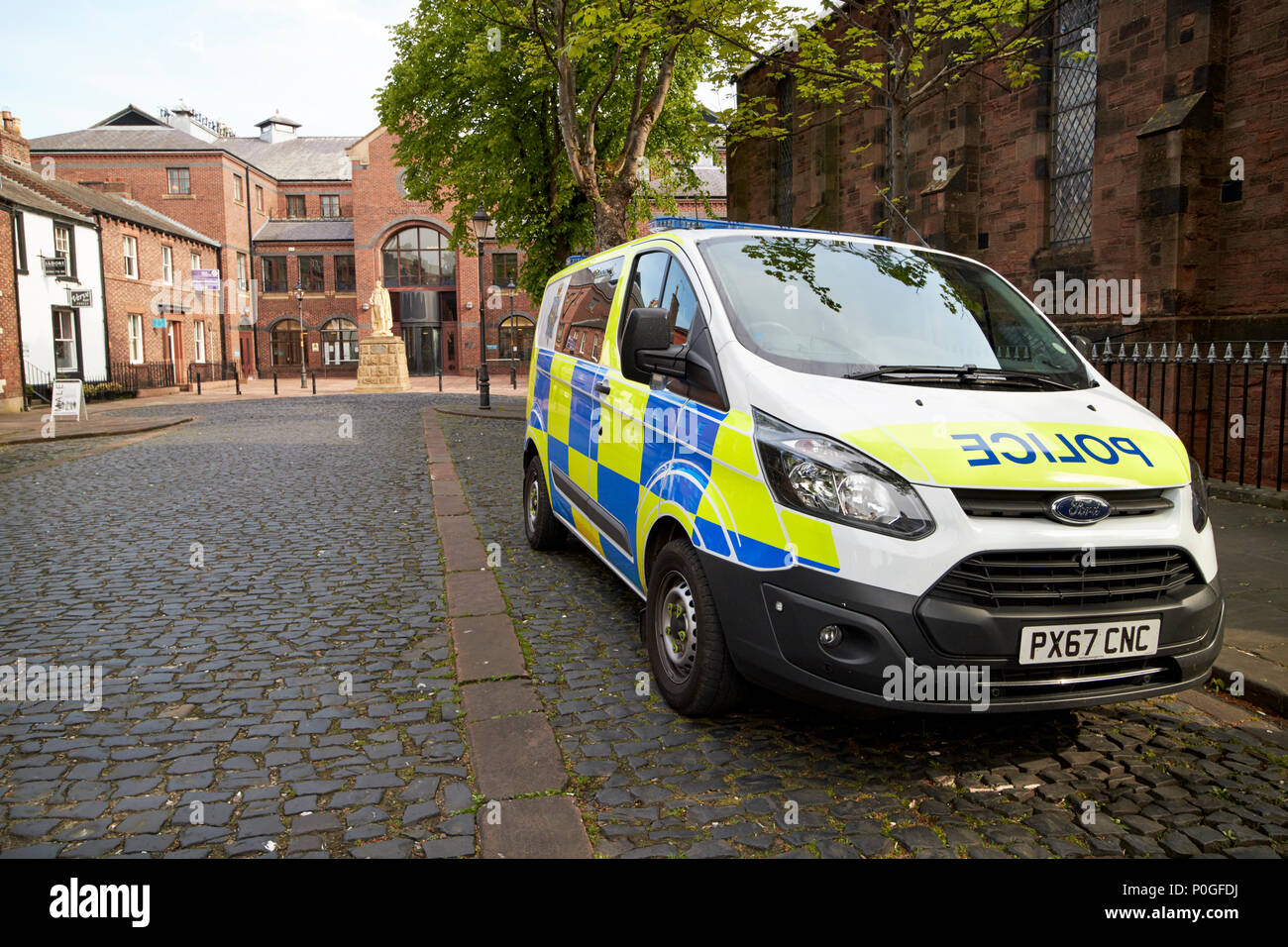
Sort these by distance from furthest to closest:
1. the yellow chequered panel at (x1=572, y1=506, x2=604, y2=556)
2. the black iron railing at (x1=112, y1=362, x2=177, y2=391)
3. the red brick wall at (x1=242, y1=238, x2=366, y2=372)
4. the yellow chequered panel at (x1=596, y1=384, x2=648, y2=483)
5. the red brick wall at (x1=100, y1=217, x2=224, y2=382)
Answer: the red brick wall at (x1=242, y1=238, x2=366, y2=372), the red brick wall at (x1=100, y1=217, x2=224, y2=382), the black iron railing at (x1=112, y1=362, x2=177, y2=391), the yellow chequered panel at (x1=572, y1=506, x2=604, y2=556), the yellow chequered panel at (x1=596, y1=384, x2=648, y2=483)

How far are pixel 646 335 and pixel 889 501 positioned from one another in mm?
1418

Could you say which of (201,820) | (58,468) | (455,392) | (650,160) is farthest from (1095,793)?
(455,392)

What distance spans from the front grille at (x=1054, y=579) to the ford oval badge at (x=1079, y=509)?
0.35 feet

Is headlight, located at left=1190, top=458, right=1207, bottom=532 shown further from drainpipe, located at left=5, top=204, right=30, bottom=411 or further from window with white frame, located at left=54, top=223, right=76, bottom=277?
window with white frame, located at left=54, top=223, right=76, bottom=277

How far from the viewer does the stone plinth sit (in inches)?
1399

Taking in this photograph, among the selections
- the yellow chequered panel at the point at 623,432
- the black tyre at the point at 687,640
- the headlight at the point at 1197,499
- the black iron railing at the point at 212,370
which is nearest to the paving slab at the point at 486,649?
the black tyre at the point at 687,640

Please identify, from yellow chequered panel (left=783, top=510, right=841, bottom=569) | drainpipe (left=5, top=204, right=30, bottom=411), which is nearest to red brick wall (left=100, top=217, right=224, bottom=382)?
drainpipe (left=5, top=204, right=30, bottom=411)

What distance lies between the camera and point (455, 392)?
33125 mm

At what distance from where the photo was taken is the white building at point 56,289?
2789cm

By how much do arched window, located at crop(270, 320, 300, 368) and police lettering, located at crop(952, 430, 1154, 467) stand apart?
56037 mm

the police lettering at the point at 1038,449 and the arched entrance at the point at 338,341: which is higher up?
the arched entrance at the point at 338,341

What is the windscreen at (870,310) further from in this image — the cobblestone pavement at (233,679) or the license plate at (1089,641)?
the cobblestone pavement at (233,679)

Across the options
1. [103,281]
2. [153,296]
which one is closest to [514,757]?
[103,281]
